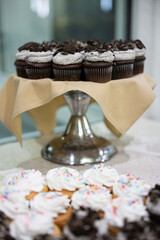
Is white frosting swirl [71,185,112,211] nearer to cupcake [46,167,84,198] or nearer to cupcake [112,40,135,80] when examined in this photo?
cupcake [46,167,84,198]

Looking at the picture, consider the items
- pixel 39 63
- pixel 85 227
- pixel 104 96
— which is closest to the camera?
pixel 85 227

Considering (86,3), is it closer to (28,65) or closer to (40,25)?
(40,25)

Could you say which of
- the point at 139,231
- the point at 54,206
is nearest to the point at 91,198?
the point at 54,206

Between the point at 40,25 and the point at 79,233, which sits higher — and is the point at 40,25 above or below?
above

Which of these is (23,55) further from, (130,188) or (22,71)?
(130,188)

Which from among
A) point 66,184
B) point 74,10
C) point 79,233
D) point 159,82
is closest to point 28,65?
point 66,184

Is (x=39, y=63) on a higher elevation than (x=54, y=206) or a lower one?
higher
